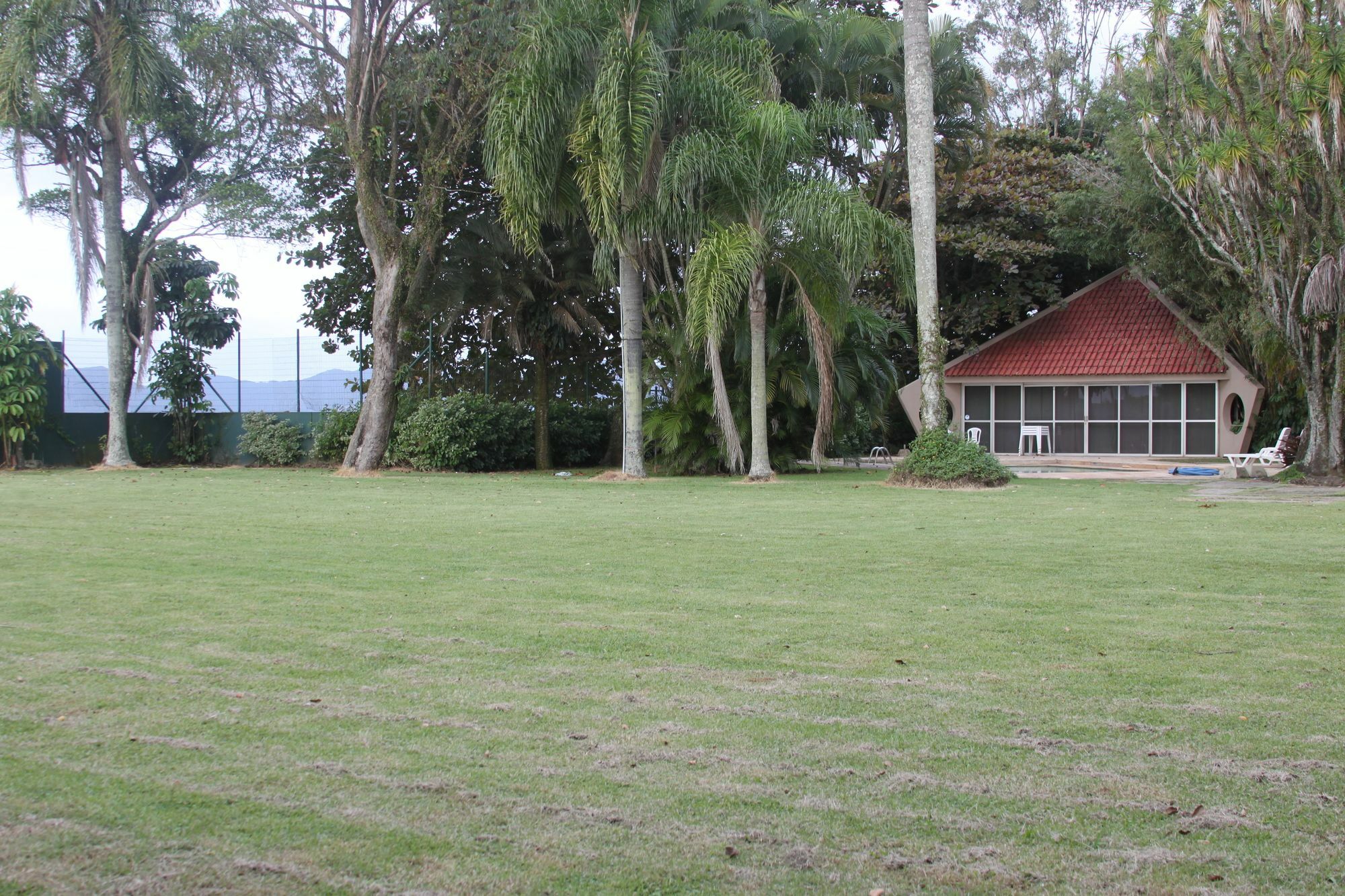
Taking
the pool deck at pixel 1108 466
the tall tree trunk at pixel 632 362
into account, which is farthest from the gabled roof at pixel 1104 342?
the tall tree trunk at pixel 632 362

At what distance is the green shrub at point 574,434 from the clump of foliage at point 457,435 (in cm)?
173

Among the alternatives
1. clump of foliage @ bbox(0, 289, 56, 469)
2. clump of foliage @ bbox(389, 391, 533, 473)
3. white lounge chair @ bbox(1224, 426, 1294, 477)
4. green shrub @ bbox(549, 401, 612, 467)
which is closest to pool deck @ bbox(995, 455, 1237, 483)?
white lounge chair @ bbox(1224, 426, 1294, 477)

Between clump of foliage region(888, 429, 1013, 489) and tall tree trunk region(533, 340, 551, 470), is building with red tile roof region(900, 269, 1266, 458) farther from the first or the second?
tall tree trunk region(533, 340, 551, 470)

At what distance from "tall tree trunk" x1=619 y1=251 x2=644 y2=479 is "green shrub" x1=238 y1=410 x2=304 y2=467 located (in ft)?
31.2

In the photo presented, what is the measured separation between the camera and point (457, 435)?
71.3 feet

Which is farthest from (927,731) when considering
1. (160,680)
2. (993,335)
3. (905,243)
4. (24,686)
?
(993,335)

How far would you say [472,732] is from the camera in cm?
389

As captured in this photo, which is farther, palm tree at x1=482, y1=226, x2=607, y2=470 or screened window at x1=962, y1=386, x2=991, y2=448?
screened window at x1=962, y1=386, x2=991, y2=448

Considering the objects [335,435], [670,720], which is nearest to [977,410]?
[335,435]

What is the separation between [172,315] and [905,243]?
17861 millimetres

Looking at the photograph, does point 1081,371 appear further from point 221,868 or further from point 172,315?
point 221,868

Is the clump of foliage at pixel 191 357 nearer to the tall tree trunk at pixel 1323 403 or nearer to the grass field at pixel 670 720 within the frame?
the grass field at pixel 670 720

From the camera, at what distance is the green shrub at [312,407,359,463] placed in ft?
78.4

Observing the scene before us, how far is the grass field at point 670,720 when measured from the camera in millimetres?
2898
